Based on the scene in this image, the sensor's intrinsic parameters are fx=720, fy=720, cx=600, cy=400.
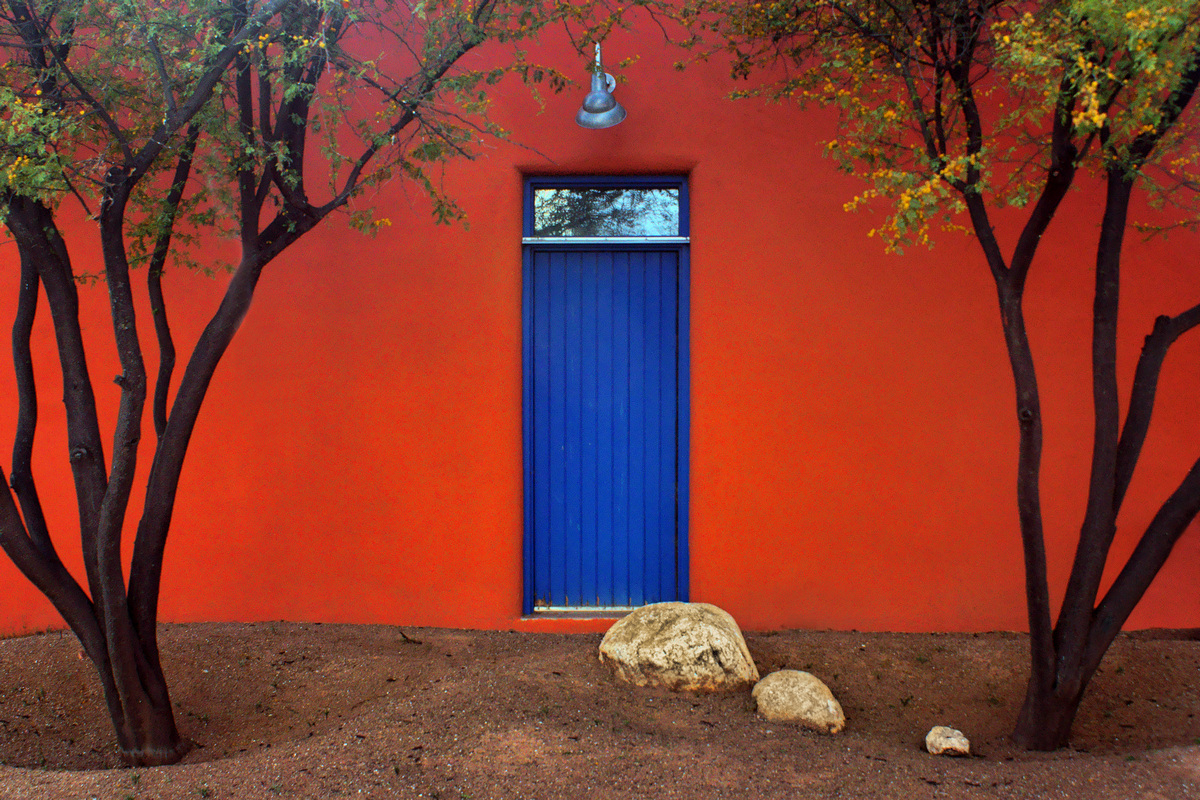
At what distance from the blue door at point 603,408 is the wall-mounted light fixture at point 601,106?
1.74 ft

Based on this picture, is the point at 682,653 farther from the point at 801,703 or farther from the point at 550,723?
the point at 550,723

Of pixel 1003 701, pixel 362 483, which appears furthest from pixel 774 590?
pixel 362 483

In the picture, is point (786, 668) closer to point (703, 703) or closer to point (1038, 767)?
point (703, 703)

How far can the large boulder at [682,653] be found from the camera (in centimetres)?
392

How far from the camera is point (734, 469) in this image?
492 cm

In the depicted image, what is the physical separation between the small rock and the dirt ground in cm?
8

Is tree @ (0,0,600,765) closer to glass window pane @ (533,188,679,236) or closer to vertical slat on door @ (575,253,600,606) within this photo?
glass window pane @ (533,188,679,236)

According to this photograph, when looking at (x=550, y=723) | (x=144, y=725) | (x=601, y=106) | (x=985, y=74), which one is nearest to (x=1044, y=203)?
(x=985, y=74)

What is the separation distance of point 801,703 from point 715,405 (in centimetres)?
198

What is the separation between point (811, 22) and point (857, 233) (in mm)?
1529

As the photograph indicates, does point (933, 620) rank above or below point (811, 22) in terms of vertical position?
below

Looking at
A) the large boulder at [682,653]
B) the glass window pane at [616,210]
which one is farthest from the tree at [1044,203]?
the glass window pane at [616,210]

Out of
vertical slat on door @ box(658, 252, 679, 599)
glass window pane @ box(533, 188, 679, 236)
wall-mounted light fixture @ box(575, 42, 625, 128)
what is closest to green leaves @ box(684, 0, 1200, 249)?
wall-mounted light fixture @ box(575, 42, 625, 128)

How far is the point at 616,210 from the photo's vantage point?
508 centimetres
